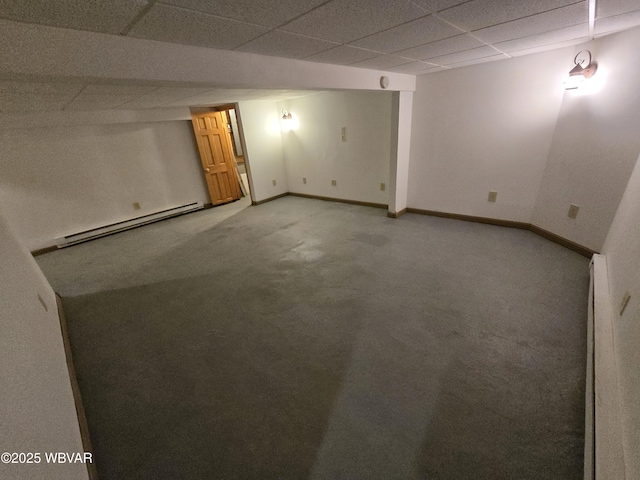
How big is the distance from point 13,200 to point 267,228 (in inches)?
152

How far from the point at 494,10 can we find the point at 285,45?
1373 mm

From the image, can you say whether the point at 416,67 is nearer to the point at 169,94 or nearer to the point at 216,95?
the point at 216,95

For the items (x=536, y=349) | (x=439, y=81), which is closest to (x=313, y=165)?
(x=439, y=81)

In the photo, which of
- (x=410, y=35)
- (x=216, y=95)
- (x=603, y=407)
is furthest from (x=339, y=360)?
(x=216, y=95)

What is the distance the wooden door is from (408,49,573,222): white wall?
406cm

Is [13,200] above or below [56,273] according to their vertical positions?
above

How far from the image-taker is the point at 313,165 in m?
5.92

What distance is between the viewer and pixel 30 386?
111 cm

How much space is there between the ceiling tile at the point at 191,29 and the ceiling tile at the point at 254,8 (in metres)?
0.06

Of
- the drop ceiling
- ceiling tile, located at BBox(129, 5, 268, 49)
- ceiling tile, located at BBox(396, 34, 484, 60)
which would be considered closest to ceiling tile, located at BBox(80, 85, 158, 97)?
the drop ceiling

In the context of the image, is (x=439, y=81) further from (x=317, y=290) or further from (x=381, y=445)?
(x=381, y=445)

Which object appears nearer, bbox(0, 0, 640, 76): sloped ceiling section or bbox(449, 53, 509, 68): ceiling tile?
bbox(0, 0, 640, 76): sloped ceiling section

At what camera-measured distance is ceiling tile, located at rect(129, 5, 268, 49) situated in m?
1.34

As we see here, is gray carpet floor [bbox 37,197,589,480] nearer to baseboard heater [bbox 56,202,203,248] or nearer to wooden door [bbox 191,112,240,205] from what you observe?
baseboard heater [bbox 56,202,203,248]
